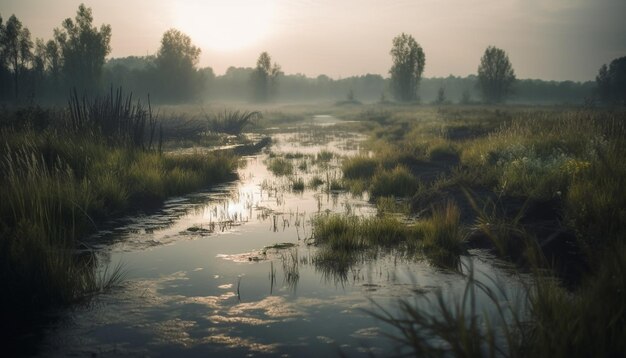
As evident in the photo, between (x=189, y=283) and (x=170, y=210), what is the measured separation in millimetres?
4520

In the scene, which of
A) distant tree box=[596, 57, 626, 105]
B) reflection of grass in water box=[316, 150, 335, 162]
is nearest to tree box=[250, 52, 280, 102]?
distant tree box=[596, 57, 626, 105]

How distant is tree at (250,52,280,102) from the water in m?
92.5

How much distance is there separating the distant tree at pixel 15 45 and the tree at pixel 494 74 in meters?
73.6

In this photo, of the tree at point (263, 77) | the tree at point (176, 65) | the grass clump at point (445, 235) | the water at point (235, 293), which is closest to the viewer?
the water at point (235, 293)

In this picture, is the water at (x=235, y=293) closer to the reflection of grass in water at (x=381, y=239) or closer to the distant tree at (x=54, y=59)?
the reflection of grass in water at (x=381, y=239)

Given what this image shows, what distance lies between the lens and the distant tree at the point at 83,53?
60.8m

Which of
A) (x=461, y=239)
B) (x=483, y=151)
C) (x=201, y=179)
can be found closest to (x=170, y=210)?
(x=201, y=179)

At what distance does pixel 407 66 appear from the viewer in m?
87.3

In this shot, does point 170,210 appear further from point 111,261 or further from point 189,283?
point 189,283

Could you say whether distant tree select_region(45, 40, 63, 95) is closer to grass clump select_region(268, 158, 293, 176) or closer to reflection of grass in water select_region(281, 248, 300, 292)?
grass clump select_region(268, 158, 293, 176)

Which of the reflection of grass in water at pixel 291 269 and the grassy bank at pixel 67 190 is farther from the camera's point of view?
the reflection of grass in water at pixel 291 269

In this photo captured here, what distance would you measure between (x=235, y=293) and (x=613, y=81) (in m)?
92.1

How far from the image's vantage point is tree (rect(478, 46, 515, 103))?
81.6 meters

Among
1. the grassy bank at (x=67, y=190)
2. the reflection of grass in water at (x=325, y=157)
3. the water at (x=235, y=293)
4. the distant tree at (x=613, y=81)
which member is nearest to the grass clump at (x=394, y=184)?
the water at (x=235, y=293)
